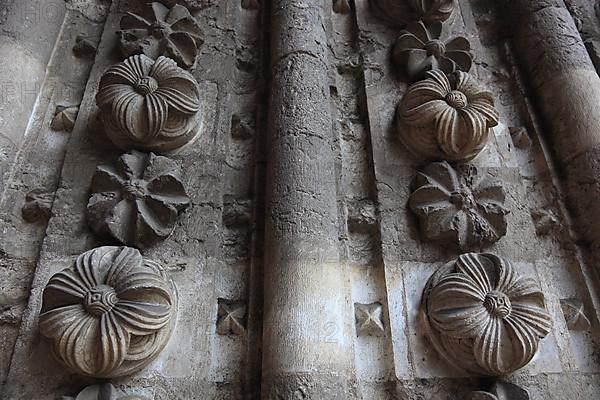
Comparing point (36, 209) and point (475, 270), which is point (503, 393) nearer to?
point (475, 270)

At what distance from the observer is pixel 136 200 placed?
7.41 feet

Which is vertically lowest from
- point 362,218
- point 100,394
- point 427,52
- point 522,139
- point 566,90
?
point 100,394

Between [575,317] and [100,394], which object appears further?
[575,317]

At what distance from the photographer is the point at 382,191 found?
2477 millimetres

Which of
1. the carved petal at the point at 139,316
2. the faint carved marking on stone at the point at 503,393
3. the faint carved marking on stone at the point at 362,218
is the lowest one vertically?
the faint carved marking on stone at the point at 503,393

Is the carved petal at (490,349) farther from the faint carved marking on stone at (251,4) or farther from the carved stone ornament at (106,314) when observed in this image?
the faint carved marking on stone at (251,4)

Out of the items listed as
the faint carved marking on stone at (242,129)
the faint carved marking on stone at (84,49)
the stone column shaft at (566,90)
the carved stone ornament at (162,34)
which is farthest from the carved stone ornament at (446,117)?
the faint carved marking on stone at (84,49)

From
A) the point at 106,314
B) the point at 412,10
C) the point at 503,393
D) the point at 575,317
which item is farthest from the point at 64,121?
the point at 575,317

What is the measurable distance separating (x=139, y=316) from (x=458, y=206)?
1456mm

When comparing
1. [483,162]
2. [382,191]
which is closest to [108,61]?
[382,191]

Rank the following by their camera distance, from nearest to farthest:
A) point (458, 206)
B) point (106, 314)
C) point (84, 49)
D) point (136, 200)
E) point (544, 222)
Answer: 1. point (106, 314)
2. point (136, 200)
3. point (458, 206)
4. point (544, 222)
5. point (84, 49)

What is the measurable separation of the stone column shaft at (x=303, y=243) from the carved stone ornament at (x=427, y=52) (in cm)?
46

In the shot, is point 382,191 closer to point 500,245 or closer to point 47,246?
point 500,245

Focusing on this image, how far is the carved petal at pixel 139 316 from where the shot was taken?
1.86 m
